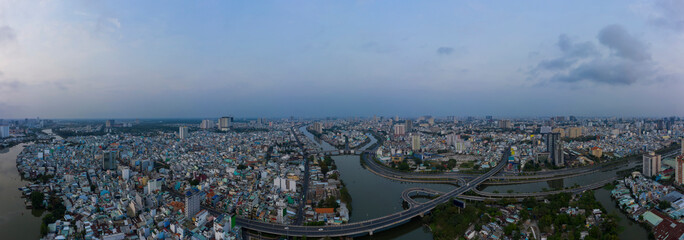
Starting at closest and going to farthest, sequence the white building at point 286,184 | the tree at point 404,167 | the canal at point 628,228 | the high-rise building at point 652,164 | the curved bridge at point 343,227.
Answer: the curved bridge at point 343,227 → the canal at point 628,228 → the white building at point 286,184 → the high-rise building at point 652,164 → the tree at point 404,167

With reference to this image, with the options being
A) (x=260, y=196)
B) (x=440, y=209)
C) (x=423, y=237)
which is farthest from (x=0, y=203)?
(x=440, y=209)

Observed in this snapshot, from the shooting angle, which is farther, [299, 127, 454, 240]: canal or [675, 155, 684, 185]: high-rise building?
[675, 155, 684, 185]: high-rise building

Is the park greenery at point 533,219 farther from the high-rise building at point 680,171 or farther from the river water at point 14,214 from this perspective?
the river water at point 14,214

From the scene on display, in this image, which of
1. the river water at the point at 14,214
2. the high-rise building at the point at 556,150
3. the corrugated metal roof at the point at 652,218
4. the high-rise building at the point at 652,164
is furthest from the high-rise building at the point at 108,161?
the high-rise building at the point at 652,164


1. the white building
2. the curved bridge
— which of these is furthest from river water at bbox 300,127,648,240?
the white building

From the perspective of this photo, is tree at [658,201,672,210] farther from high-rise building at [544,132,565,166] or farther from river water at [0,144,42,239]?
river water at [0,144,42,239]

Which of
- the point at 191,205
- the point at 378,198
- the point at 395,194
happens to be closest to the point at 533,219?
the point at 395,194

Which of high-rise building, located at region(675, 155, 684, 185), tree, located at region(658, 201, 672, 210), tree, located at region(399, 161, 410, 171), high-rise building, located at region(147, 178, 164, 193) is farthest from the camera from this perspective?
tree, located at region(399, 161, 410, 171)

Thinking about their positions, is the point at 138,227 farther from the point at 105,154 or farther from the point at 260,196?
the point at 105,154
